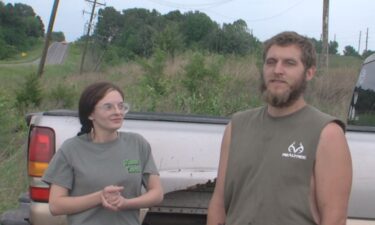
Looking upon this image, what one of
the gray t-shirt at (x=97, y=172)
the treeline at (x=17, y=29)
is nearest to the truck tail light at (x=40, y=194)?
the gray t-shirt at (x=97, y=172)

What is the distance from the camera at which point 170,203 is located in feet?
12.7

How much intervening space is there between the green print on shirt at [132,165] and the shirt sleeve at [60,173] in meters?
0.27

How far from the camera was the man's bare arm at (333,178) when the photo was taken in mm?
2432

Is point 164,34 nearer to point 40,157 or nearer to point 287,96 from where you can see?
point 40,157

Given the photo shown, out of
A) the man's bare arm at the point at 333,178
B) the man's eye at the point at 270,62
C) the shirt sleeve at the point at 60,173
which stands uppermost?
the man's eye at the point at 270,62

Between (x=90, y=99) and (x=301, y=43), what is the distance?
46.5 inches

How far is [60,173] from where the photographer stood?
307 cm

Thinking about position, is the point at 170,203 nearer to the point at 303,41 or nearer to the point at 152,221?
the point at 152,221

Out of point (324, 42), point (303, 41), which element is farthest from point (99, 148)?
point (324, 42)

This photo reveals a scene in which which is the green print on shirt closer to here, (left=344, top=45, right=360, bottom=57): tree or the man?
the man

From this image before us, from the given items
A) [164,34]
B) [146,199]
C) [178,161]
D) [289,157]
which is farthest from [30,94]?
[289,157]

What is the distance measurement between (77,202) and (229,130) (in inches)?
32.3

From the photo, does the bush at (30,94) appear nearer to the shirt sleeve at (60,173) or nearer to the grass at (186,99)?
the grass at (186,99)

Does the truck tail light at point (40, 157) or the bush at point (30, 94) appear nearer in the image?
the truck tail light at point (40, 157)
